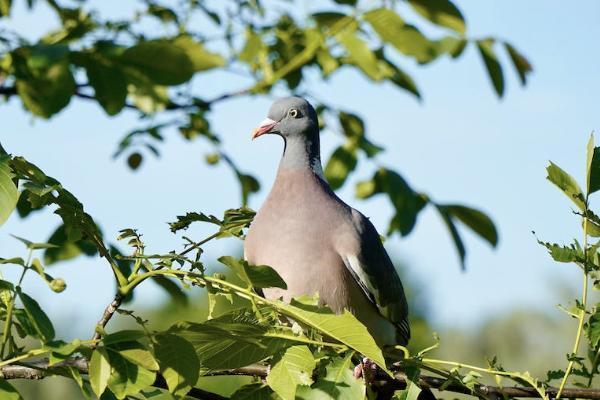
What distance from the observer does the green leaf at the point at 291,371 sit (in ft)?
4.97

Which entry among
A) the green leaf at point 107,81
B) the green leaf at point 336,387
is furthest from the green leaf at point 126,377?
the green leaf at point 107,81

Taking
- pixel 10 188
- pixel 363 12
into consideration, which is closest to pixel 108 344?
pixel 10 188

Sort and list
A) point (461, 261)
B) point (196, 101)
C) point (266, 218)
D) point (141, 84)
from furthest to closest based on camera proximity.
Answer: point (196, 101), point (461, 261), point (266, 218), point (141, 84)

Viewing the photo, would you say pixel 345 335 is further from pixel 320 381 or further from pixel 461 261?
pixel 461 261

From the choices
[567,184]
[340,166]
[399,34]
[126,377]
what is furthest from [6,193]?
[340,166]

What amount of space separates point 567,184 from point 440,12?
825 mm

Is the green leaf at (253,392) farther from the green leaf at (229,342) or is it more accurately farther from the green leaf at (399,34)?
the green leaf at (399,34)

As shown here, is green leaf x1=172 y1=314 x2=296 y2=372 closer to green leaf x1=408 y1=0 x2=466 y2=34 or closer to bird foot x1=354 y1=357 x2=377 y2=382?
bird foot x1=354 y1=357 x2=377 y2=382

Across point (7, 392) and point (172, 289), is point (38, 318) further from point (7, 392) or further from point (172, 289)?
point (172, 289)

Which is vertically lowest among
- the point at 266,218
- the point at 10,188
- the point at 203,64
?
the point at 266,218

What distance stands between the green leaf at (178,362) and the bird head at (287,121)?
83.4 inches

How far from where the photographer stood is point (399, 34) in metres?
2.33

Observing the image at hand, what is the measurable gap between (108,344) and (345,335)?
361 millimetres

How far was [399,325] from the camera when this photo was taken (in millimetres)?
3312
